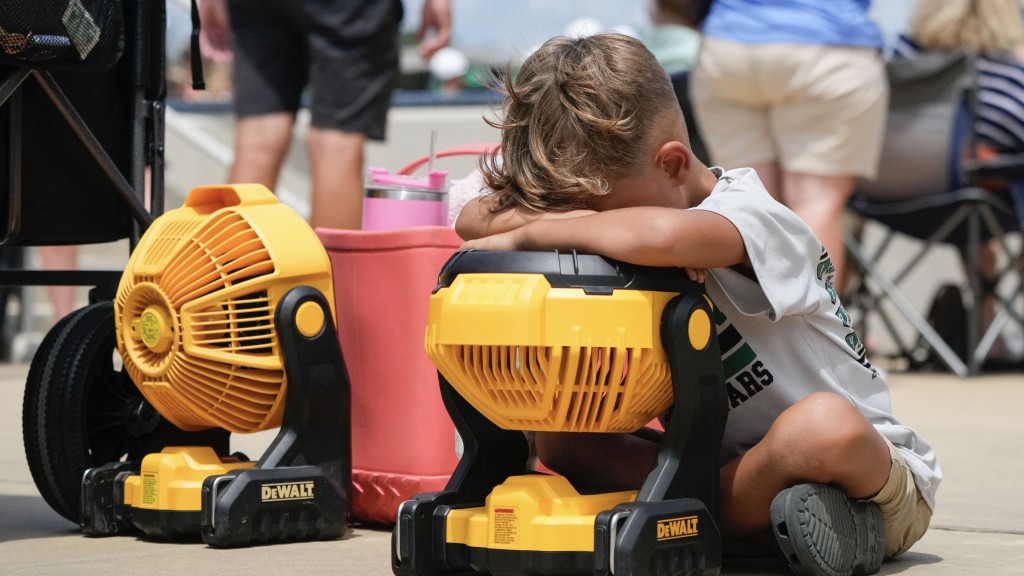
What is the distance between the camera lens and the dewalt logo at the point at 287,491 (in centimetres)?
250

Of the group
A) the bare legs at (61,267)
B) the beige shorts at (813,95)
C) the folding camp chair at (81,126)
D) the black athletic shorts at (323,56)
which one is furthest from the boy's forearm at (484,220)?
the bare legs at (61,267)

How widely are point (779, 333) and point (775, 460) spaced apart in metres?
0.21

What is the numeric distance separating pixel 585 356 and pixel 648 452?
38 cm

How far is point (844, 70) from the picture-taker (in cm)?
493

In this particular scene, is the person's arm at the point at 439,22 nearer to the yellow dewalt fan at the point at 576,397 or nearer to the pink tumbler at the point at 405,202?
the pink tumbler at the point at 405,202

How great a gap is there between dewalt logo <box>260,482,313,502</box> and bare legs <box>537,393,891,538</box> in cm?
45

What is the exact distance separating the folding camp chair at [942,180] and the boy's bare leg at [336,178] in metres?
2.59

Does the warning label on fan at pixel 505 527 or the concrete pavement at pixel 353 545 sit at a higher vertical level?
the warning label on fan at pixel 505 527

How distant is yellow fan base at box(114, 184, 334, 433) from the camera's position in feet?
8.16

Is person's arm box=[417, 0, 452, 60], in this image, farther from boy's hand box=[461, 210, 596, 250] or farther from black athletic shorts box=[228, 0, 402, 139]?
boy's hand box=[461, 210, 596, 250]

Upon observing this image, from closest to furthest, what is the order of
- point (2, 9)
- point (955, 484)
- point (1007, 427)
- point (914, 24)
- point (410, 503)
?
1. point (410, 503)
2. point (2, 9)
3. point (955, 484)
4. point (1007, 427)
5. point (914, 24)

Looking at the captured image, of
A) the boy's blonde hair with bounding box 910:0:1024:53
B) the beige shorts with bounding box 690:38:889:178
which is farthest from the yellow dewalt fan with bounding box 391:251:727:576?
the boy's blonde hair with bounding box 910:0:1024:53

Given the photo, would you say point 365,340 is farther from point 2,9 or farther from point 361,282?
point 2,9

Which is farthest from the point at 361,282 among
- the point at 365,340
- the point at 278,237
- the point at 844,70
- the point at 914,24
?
the point at 914,24
